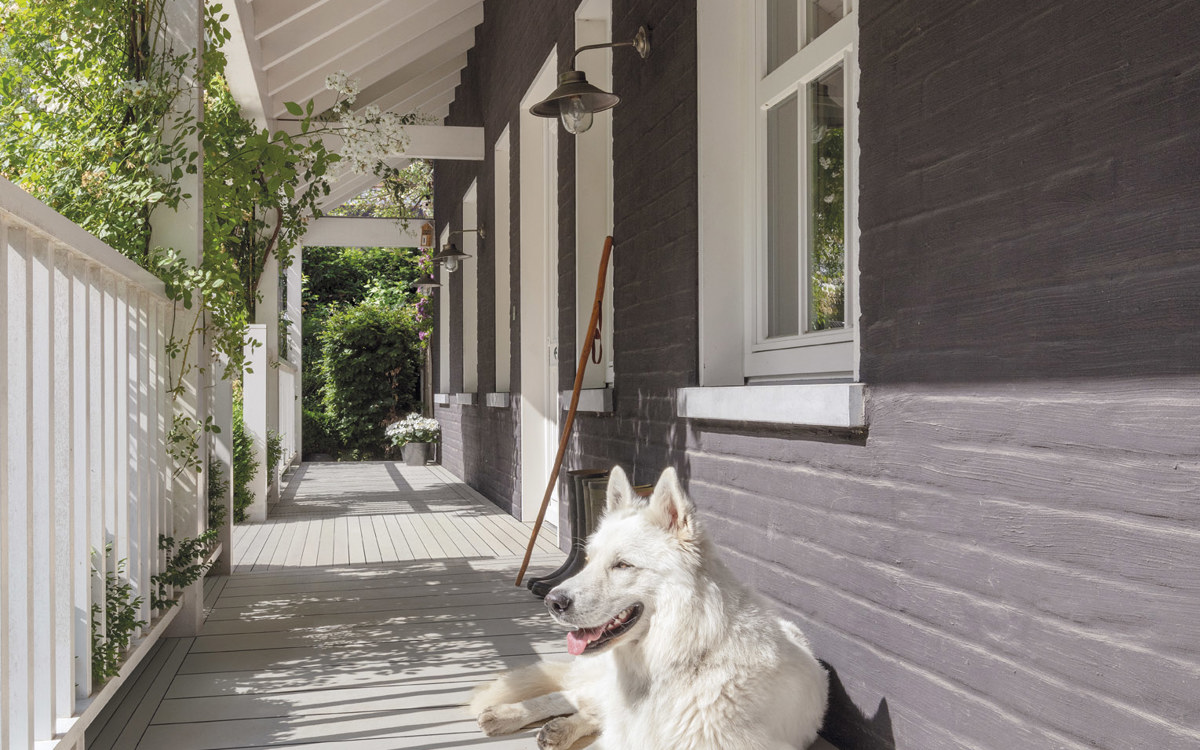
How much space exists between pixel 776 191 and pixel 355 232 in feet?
35.9

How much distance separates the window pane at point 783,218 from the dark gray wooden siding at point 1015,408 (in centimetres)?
57

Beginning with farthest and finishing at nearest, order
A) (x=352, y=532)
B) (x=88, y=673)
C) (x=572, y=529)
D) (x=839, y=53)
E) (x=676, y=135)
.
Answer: (x=352, y=532) < (x=572, y=529) < (x=676, y=135) < (x=839, y=53) < (x=88, y=673)

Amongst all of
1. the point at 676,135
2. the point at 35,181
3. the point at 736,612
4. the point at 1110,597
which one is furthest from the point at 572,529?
the point at 1110,597

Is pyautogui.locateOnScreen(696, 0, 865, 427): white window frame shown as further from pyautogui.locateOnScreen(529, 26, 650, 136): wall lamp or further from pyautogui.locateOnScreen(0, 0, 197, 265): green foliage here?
pyautogui.locateOnScreen(0, 0, 197, 265): green foliage

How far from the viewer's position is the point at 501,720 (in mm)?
2461

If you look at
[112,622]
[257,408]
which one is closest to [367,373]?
[257,408]

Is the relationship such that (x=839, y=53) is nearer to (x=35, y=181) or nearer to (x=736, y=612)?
(x=736, y=612)

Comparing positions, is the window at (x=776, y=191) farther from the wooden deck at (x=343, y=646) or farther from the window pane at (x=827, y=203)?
the wooden deck at (x=343, y=646)

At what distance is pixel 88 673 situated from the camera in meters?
2.11

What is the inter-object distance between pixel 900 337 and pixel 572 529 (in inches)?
88.6

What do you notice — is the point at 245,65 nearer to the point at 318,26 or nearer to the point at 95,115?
the point at 318,26

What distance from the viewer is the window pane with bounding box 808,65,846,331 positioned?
8.59 ft

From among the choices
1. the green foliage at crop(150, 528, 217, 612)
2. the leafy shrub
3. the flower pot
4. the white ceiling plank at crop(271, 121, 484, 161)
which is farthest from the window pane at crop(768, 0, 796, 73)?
the leafy shrub

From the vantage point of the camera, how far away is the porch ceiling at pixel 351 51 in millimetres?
5746
